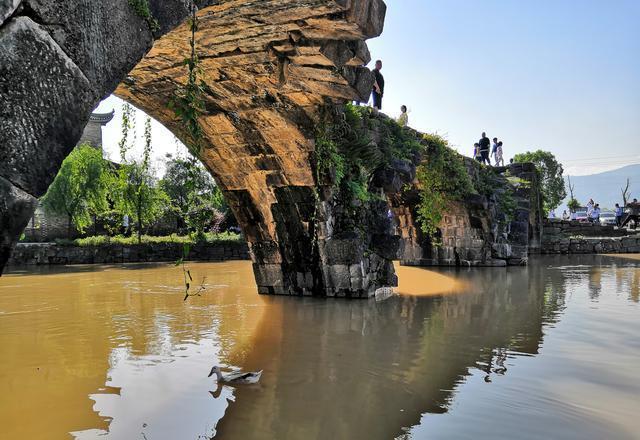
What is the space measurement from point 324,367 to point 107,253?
16.9m

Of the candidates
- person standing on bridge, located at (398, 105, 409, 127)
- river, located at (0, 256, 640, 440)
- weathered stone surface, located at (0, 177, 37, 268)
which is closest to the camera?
weathered stone surface, located at (0, 177, 37, 268)

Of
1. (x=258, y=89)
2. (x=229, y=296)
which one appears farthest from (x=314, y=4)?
(x=229, y=296)

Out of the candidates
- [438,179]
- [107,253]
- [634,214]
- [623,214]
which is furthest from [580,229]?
[107,253]

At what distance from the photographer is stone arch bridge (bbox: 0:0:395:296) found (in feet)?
6.98

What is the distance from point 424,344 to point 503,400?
199 cm

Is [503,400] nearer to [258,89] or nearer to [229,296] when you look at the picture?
[258,89]

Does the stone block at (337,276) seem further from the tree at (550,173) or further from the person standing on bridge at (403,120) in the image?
the tree at (550,173)

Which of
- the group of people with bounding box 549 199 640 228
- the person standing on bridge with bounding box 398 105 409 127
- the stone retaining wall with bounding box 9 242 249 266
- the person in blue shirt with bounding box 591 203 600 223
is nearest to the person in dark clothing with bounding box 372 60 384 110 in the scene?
the person standing on bridge with bounding box 398 105 409 127

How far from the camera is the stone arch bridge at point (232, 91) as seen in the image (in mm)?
2127

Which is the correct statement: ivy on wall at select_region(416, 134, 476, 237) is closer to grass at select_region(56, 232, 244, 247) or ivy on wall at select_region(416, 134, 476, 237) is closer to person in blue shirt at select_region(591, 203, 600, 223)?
grass at select_region(56, 232, 244, 247)

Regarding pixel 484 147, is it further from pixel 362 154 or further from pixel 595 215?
pixel 595 215

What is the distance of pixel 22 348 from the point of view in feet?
19.5

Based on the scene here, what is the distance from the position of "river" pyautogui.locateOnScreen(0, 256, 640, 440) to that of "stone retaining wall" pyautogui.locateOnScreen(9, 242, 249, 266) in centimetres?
1035

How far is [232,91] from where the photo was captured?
6.93m
